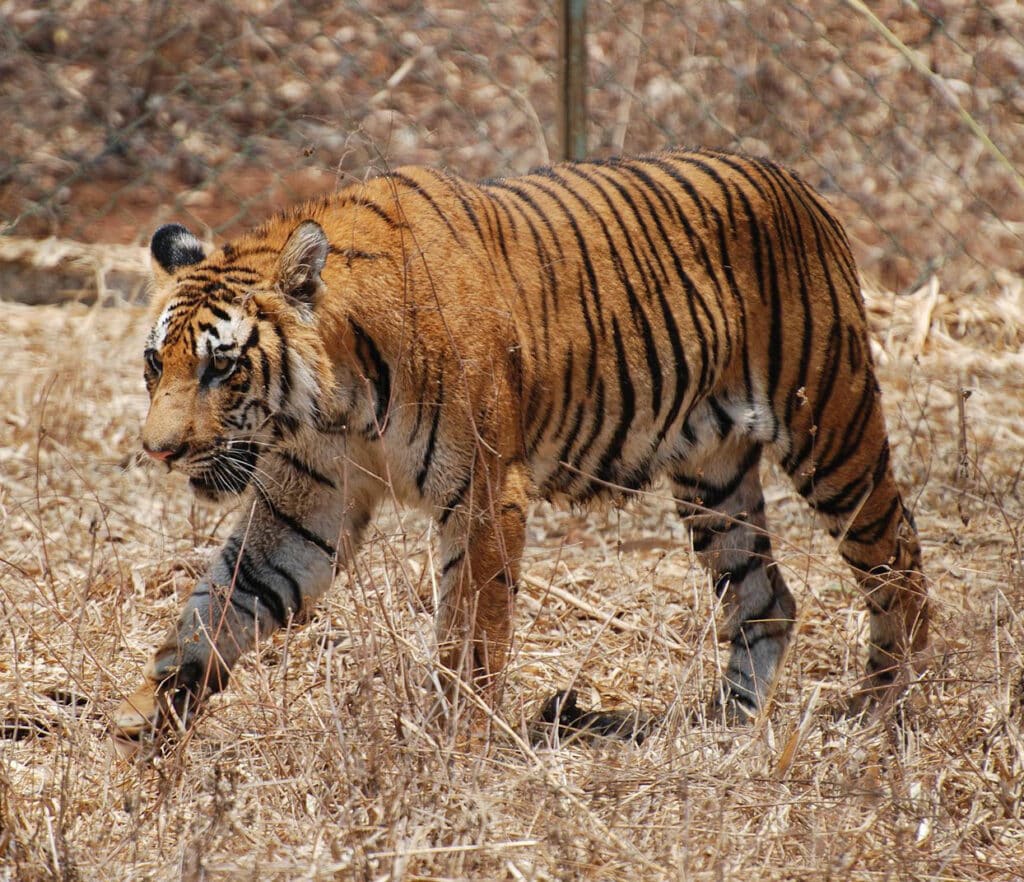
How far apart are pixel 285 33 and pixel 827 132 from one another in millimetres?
3466

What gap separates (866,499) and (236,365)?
1817 mm

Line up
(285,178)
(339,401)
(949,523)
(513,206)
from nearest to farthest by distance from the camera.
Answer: (339,401)
(513,206)
(949,523)
(285,178)


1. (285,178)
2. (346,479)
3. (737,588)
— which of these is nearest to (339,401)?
(346,479)

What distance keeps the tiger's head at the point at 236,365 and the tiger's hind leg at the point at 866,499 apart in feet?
4.88

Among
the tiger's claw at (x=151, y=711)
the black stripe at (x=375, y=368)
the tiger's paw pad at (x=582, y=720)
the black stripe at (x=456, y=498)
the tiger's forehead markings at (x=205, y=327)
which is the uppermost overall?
the tiger's forehead markings at (x=205, y=327)

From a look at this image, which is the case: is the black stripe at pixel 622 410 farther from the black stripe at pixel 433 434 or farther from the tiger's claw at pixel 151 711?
the tiger's claw at pixel 151 711

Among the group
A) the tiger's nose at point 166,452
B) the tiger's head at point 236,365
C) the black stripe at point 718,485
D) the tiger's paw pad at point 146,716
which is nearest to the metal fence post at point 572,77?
the black stripe at point 718,485

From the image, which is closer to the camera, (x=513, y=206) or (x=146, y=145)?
(x=513, y=206)

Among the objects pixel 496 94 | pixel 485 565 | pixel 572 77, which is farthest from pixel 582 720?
pixel 496 94

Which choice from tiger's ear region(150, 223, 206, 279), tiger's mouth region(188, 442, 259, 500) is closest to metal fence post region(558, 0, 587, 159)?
tiger's ear region(150, 223, 206, 279)

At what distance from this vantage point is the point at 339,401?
3400 mm

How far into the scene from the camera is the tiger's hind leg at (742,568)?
4.28m

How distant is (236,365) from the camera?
3285mm

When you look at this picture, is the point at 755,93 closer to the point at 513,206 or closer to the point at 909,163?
the point at 909,163
